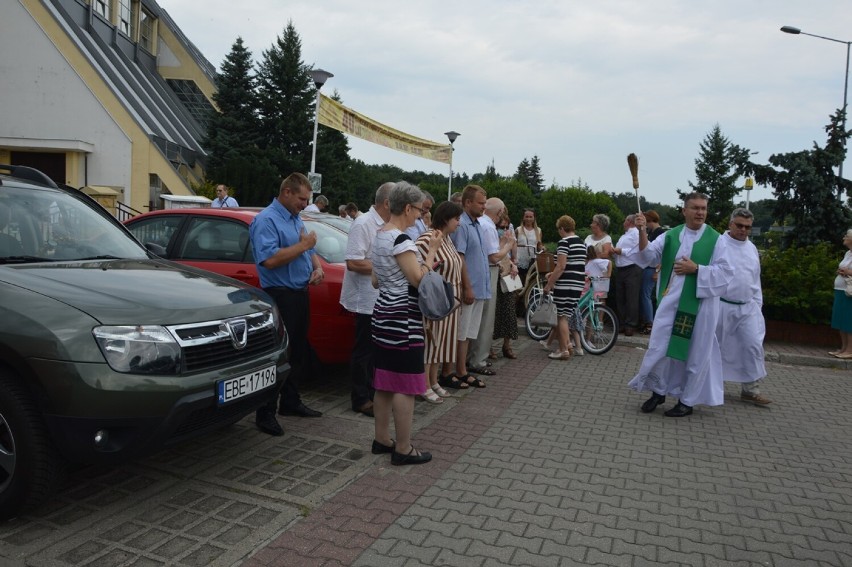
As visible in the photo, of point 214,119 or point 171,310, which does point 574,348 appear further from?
point 214,119

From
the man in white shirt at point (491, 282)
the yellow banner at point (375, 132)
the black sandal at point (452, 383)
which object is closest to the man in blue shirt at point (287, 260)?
the black sandal at point (452, 383)

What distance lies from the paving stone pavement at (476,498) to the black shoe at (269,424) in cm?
7

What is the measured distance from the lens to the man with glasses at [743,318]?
6715mm

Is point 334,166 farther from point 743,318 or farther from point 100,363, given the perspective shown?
point 100,363

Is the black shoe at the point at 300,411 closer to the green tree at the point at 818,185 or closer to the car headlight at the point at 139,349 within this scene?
the car headlight at the point at 139,349

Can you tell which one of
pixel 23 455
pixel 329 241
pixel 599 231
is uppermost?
pixel 599 231

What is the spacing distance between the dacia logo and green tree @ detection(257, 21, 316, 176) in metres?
37.0

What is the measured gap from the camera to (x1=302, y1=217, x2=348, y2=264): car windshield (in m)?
6.69

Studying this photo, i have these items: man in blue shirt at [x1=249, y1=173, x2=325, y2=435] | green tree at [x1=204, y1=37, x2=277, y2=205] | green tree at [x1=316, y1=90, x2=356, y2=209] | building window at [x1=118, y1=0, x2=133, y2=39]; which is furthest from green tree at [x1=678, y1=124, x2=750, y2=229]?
man in blue shirt at [x1=249, y1=173, x2=325, y2=435]

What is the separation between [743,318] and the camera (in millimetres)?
6965

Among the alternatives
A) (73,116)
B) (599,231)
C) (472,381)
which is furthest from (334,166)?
(472,381)

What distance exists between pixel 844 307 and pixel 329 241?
23.8 feet

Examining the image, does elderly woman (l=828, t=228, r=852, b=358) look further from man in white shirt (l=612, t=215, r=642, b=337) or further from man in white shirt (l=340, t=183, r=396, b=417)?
man in white shirt (l=340, t=183, r=396, b=417)

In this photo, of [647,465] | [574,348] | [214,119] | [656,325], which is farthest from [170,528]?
[214,119]
